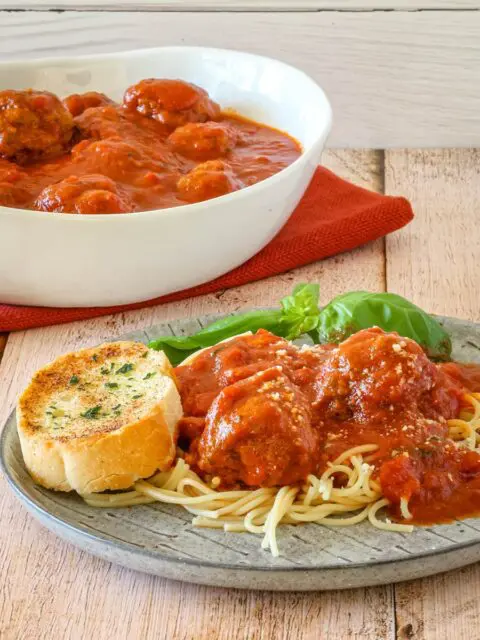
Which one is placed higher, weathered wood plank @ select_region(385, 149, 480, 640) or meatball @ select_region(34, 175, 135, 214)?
meatball @ select_region(34, 175, 135, 214)

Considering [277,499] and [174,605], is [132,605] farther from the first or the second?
[277,499]

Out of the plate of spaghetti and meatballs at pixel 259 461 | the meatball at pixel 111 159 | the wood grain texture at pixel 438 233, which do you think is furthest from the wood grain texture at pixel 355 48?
the plate of spaghetti and meatballs at pixel 259 461

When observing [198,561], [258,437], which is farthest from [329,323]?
[198,561]

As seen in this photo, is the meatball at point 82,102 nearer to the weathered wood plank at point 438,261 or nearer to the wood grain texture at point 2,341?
the wood grain texture at point 2,341

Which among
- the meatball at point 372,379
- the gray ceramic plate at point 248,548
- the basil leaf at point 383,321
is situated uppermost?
the meatball at point 372,379

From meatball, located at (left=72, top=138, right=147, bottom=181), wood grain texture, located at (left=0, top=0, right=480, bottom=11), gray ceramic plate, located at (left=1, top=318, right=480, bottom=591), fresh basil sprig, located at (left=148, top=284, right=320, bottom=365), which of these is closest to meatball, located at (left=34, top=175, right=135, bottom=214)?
meatball, located at (left=72, top=138, right=147, bottom=181)

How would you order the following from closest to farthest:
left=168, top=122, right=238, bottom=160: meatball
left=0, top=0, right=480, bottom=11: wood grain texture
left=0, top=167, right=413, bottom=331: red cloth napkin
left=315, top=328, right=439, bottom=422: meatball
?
left=315, top=328, right=439, bottom=422: meatball < left=0, top=167, right=413, bottom=331: red cloth napkin < left=168, top=122, right=238, bottom=160: meatball < left=0, top=0, right=480, bottom=11: wood grain texture

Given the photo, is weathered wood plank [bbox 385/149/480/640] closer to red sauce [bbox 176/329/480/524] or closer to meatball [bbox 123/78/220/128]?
red sauce [bbox 176/329/480/524]
